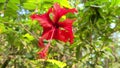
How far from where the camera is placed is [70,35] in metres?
1.28

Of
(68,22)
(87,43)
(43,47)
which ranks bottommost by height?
(87,43)

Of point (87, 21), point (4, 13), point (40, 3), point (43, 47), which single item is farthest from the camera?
point (4, 13)

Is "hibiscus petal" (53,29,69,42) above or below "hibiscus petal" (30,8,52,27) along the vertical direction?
below

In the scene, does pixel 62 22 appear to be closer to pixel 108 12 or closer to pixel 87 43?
pixel 108 12

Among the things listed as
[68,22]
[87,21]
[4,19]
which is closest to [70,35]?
[68,22]

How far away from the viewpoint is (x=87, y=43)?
171 centimetres

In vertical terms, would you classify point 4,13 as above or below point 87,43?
above

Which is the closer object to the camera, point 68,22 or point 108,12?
point 68,22

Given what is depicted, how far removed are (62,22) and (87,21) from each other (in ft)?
0.74

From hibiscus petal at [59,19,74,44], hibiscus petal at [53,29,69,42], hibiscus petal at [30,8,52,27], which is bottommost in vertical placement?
hibiscus petal at [53,29,69,42]

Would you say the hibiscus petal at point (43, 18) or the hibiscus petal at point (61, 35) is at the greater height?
the hibiscus petal at point (43, 18)

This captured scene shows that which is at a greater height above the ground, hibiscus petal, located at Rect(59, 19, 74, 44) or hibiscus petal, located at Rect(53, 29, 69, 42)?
hibiscus petal, located at Rect(59, 19, 74, 44)

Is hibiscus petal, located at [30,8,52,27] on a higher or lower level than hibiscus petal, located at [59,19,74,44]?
higher

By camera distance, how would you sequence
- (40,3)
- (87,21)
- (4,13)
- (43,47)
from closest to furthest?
(43,47) < (87,21) < (40,3) < (4,13)
